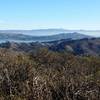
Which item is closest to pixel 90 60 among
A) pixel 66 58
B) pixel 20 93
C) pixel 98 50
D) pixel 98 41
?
pixel 66 58

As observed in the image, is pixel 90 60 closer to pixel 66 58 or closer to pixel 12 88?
pixel 66 58

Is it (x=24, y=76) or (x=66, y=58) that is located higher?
Answer: (x=24, y=76)

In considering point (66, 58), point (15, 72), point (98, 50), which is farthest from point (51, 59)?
point (98, 50)

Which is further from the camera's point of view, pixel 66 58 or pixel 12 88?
pixel 66 58

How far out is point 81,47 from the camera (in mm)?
169500

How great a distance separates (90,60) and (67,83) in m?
34.0

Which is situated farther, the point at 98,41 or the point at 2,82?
the point at 98,41

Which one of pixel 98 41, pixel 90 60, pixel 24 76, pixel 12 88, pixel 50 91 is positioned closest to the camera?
pixel 50 91

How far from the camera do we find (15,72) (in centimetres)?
1473

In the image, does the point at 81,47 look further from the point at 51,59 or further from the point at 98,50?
the point at 51,59

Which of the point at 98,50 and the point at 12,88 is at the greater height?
the point at 12,88

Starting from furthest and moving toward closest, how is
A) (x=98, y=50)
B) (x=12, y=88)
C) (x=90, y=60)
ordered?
(x=98, y=50) < (x=90, y=60) < (x=12, y=88)

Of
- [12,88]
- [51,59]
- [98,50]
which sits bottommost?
[98,50]

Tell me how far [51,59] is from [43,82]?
3540cm
